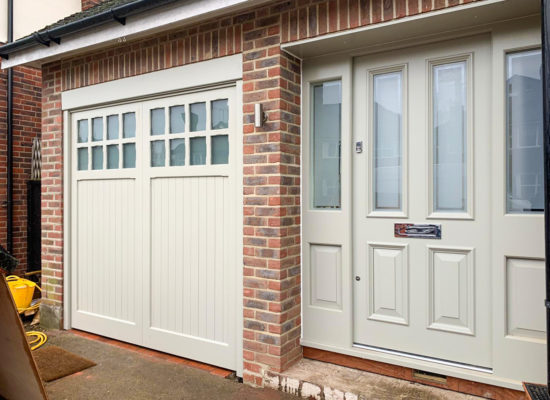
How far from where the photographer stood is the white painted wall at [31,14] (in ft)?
21.0

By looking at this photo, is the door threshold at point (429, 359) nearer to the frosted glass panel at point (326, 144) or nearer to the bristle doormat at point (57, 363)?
the frosted glass panel at point (326, 144)

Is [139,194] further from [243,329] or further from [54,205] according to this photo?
[243,329]

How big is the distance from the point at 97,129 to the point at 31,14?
3.52 m

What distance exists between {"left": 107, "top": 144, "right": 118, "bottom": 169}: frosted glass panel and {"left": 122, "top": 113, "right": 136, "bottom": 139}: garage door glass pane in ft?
0.62

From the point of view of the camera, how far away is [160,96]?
4047 mm

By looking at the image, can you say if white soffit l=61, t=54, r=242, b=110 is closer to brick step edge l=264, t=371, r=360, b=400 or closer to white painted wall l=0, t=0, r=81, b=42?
brick step edge l=264, t=371, r=360, b=400

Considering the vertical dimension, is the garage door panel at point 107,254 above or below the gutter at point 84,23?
below

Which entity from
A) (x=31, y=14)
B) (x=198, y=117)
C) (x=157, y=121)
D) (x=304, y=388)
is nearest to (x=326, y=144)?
(x=198, y=117)

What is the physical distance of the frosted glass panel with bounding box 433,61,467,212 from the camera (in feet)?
9.89

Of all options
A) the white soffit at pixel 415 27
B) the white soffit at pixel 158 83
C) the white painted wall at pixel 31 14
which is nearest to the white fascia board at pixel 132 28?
the white soffit at pixel 158 83

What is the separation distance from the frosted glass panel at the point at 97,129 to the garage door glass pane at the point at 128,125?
361mm

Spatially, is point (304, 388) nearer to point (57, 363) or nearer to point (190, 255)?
point (190, 255)

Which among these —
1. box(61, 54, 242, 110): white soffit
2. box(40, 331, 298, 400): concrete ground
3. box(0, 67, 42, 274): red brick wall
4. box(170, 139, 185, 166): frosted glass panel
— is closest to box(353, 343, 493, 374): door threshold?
box(40, 331, 298, 400): concrete ground

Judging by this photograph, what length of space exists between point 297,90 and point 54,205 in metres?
3.03
